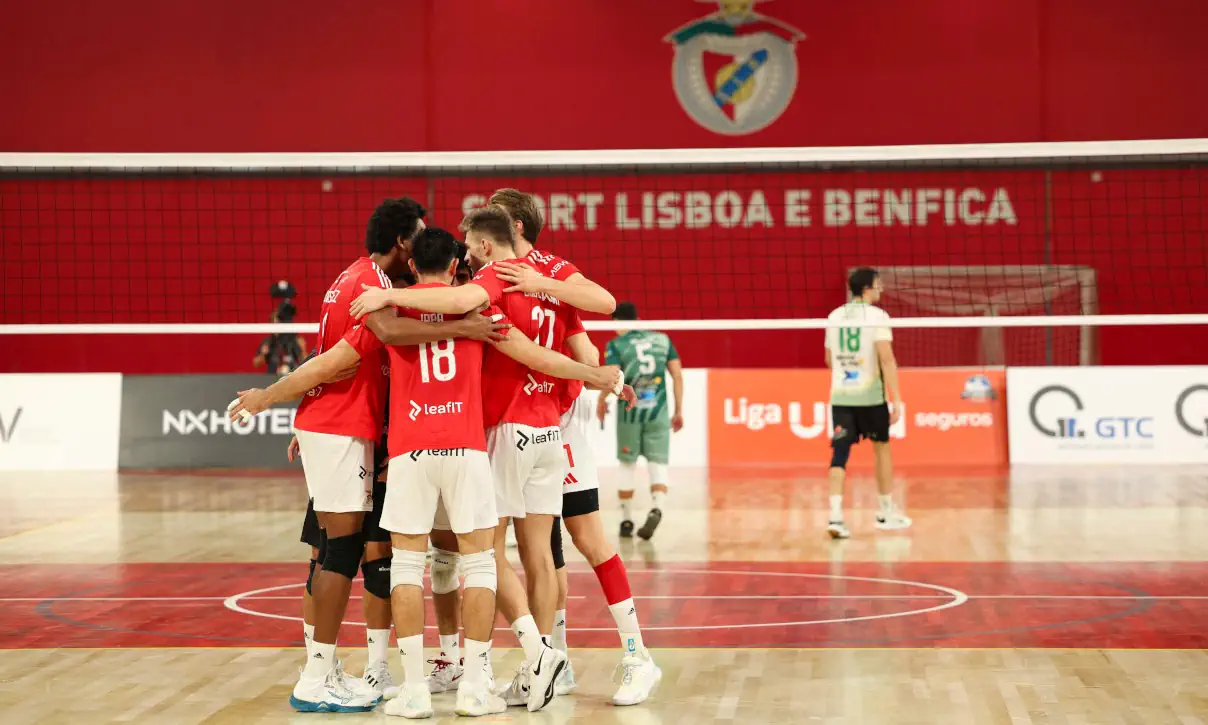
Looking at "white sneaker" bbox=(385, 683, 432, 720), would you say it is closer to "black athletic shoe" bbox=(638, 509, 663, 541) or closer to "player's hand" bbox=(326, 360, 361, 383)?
"player's hand" bbox=(326, 360, 361, 383)

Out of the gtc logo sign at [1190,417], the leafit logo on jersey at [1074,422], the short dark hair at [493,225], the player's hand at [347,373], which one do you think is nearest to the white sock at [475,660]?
the player's hand at [347,373]

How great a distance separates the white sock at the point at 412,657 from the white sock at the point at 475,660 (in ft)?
0.52

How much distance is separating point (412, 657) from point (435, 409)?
0.88 meters

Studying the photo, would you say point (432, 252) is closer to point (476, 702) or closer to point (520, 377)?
point (520, 377)

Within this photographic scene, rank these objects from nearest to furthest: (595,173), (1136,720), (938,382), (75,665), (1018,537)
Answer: (1136,720), (75,665), (1018,537), (938,382), (595,173)

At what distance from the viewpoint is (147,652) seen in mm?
A: 6066

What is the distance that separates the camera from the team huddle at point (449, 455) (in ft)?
15.8

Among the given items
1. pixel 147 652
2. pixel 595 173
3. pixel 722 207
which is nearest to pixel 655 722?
pixel 147 652

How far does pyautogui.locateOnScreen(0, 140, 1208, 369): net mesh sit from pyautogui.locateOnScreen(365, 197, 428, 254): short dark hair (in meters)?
13.1

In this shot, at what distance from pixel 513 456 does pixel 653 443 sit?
5183 millimetres

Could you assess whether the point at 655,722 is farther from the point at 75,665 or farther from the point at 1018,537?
the point at 1018,537

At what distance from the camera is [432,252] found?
16.1ft

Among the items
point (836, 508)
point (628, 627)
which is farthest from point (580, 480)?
point (836, 508)

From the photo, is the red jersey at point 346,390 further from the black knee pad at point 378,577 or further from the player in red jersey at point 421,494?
the black knee pad at point 378,577
